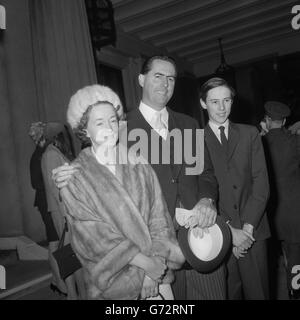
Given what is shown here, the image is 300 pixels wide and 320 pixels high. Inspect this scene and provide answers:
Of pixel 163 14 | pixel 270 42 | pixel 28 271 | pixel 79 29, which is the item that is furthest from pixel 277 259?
pixel 270 42

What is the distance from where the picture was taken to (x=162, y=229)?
4.19 ft

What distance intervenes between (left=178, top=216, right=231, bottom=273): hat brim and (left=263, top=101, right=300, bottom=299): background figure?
154 cm

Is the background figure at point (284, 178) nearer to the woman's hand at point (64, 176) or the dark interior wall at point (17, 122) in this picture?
the woman's hand at point (64, 176)

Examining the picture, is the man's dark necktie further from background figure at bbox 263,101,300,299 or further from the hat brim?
background figure at bbox 263,101,300,299

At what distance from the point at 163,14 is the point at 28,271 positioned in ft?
15.6

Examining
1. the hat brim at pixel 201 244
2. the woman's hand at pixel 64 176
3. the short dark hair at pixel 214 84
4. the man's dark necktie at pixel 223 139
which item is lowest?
the hat brim at pixel 201 244

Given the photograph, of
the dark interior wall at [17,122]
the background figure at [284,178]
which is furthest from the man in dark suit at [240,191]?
the dark interior wall at [17,122]

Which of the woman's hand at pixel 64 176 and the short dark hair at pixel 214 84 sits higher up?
the short dark hair at pixel 214 84

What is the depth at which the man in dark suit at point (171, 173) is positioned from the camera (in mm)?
1435

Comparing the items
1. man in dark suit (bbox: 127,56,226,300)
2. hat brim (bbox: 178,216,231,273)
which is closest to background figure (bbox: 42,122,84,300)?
man in dark suit (bbox: 127,56,226,300)

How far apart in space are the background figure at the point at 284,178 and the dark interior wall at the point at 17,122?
2.69m

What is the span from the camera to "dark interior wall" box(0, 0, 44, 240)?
385 cm

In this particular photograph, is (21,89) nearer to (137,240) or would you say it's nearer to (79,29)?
(79,29)

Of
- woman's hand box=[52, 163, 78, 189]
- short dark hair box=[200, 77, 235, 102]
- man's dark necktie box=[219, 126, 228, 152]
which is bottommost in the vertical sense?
woman's hand box=[52, 163, 78, 189]
